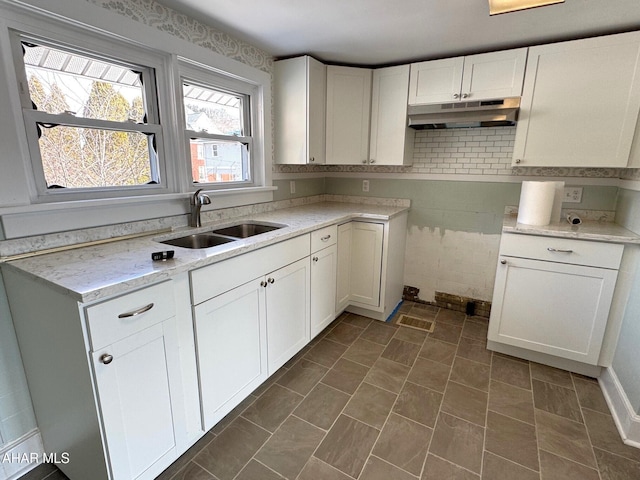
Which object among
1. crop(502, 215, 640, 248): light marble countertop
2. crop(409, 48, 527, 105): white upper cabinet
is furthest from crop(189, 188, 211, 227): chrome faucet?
crop(502, 215, 640, 248): light marble countertop

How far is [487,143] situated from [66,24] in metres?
2.86

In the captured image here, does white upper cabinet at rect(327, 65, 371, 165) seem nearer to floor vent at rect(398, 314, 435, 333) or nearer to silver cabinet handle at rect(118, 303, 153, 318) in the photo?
floor vent at rect(398, 314, 435, 333)

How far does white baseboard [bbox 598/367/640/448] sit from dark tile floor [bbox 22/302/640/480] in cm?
4

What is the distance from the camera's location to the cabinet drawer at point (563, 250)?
1.95m

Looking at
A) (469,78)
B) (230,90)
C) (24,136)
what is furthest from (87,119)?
(469,78)

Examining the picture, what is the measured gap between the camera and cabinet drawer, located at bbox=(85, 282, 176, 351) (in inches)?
41.6

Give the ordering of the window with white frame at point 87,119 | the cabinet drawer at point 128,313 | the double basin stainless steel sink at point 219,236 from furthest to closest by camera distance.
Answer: the double basin stainless steel sink at point 219,236, the window with white frame at point 87,119, the cabinet drawer at point 128,313

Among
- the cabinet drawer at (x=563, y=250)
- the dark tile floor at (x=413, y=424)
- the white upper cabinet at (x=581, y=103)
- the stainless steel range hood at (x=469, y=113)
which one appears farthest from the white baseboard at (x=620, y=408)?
the stainless steel range hood at (x=469, y=113)

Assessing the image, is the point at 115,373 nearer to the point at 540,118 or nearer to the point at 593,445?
the point at 593,445

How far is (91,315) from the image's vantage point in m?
1.04

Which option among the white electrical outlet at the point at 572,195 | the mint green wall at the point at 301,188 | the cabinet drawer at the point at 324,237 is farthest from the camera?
the mint green wall at the point at 301,188

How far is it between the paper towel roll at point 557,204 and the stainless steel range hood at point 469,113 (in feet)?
1.89

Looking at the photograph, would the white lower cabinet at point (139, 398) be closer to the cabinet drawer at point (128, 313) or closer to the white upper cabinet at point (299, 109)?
the cabinet drawer at point (128, 313)

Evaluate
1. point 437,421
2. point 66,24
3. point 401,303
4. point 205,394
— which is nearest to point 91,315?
point 205,394
